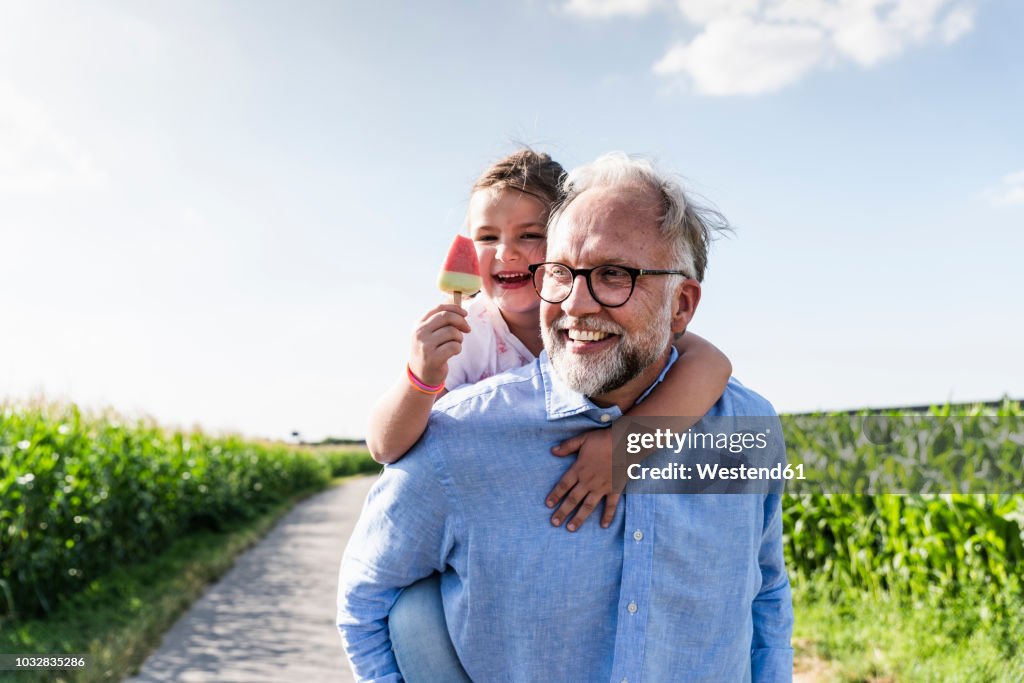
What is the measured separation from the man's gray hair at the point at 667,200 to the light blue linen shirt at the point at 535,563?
0.45 m

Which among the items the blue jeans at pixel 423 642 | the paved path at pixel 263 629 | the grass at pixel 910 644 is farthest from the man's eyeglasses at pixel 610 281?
the paved path at pixel 263 629

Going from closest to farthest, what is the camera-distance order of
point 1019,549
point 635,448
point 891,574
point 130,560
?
1. point 635,448
2. point 1019,549
3. point 891,574
4. point 130,560

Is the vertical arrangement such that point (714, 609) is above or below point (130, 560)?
above

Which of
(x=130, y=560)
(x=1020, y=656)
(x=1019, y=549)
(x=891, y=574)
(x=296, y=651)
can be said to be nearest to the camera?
(x=1020, y=656)

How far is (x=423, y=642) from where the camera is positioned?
189 centimetres

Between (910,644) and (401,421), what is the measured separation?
4.05 metres

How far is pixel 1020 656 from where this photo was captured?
4.23 m

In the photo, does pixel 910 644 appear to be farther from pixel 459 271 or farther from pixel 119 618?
pixel 119 618

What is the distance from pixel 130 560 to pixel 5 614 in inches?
108

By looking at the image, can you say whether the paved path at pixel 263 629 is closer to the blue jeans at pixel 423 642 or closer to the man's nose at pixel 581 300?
the blue jeans at pixel 423 642

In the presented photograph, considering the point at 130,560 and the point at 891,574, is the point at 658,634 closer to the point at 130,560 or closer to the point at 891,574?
the point at 891,574

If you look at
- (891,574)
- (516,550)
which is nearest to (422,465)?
(516,550)

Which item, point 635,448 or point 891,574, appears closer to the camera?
point 635,448

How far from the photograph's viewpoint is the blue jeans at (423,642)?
1888 millimetres
